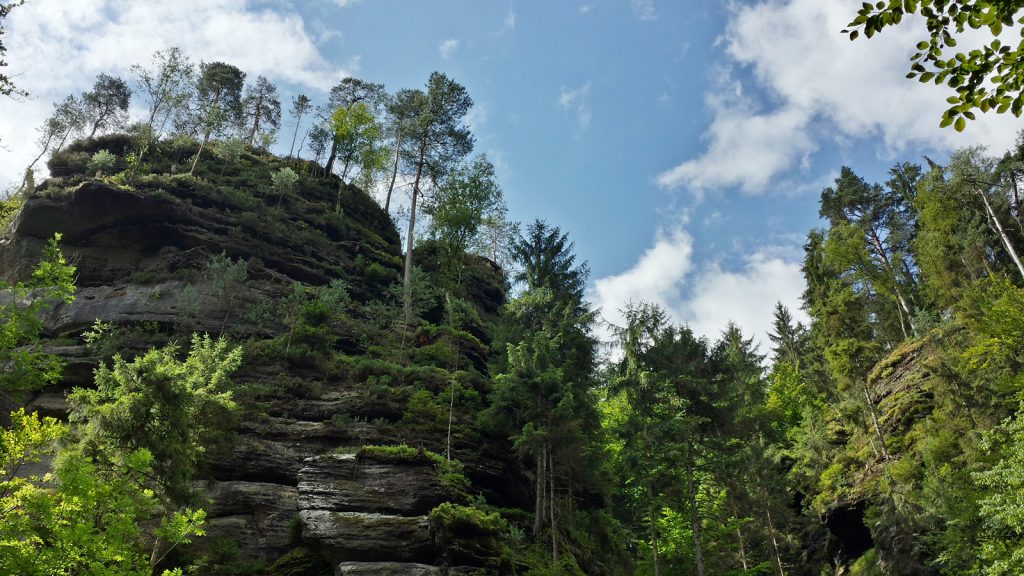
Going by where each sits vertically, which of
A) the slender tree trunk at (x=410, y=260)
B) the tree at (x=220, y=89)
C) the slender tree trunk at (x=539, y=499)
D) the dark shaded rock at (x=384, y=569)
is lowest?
the dark shaded rock at (x=384, y=569)

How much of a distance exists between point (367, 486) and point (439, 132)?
27.4 m

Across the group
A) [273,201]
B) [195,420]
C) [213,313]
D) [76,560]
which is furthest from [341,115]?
[76,560]

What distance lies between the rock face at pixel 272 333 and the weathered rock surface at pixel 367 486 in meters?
0.04

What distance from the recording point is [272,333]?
24.9 meters

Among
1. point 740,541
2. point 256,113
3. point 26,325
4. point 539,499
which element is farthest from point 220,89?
point 740,541

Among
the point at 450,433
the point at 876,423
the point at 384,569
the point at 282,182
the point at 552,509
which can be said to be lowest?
the point at 384,569

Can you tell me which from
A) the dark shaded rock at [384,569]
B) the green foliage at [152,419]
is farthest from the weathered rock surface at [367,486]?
the green foliage at [152,419]

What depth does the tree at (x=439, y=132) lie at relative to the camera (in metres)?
37.1

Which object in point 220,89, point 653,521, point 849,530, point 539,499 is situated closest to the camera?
point 539,499

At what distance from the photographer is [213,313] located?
82.4 ft

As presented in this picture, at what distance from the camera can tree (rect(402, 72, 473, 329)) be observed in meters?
37.1

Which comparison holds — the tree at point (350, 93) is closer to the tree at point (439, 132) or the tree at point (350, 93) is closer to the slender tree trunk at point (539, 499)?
the tree at point (439, 132)

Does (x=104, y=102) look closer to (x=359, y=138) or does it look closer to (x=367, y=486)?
Answer: (x=359, y=138)

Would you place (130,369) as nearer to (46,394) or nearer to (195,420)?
(195,420)
